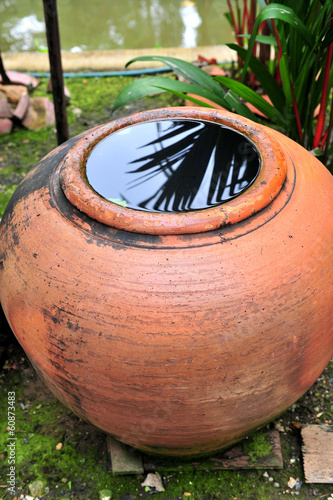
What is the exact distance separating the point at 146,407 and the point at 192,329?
0.85 feet

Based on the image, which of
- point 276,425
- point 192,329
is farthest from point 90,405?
point 276,425

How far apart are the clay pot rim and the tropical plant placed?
52 centimetres

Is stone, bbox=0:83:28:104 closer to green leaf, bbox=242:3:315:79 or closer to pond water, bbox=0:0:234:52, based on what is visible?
pond water, bbox=0:0:234:52

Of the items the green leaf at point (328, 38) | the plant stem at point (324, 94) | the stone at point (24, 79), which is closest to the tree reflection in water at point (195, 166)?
the green leaf at point (328, 38)

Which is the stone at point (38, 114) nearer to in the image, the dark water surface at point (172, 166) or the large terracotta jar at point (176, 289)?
the dark water surface at point (172, 166)

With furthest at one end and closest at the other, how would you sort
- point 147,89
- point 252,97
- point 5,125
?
point 5,125
point 252,97
point 147,89

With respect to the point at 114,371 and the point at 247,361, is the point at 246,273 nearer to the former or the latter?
the point at 247,361

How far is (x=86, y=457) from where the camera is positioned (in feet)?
5.59

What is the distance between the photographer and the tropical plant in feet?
6.38

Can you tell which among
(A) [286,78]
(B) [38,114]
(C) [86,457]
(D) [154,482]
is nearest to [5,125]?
(B) [38,114]

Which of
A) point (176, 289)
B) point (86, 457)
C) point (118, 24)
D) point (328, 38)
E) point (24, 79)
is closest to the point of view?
point (176, 289)

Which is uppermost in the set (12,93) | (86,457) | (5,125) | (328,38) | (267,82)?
(328,38)

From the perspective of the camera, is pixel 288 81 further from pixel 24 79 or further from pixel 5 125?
pixel 24 79

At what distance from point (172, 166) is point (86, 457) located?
1.09 metres
